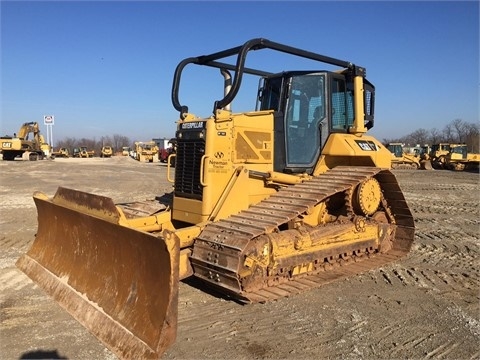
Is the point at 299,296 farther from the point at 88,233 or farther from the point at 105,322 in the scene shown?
the point at 88,233

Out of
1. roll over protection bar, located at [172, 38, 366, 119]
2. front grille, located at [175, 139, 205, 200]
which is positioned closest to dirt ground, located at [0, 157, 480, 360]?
front grille, located at [175, 139, 205, 200]

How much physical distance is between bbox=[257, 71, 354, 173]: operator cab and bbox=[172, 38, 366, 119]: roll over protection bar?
0.90 ft

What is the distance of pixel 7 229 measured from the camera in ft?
28.6

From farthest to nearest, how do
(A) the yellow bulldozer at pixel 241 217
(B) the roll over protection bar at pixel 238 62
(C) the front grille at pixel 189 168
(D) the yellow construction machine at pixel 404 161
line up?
(D) the yellow construction machine at pixel 404 161
(C) the front grille at pixel 189 168
(B) the roll over protection bar at pixel 238 62
(A) the yellow bulldozer at pixel 241 217

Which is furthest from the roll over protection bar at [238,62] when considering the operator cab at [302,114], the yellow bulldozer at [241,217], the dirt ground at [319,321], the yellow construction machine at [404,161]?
the yellow construction machine at [404,161]

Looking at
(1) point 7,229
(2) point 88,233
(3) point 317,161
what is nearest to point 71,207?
(2) point 88,233

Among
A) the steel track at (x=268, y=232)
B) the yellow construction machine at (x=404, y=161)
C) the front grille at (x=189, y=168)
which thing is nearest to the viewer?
the steel track at (x=268, y=232)

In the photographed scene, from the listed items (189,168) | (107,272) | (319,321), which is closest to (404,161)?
(189,168)

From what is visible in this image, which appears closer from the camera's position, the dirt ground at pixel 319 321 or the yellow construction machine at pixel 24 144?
the dirt ground at pixel 319 321

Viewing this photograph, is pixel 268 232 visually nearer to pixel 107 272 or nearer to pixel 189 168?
pixel 189 168

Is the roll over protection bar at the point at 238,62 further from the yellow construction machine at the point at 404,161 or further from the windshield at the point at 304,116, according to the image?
the yellow construction machine at the point at 404,161

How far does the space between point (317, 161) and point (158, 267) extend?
11.2 ft

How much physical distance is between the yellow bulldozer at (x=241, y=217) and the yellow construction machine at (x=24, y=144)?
1349 inches

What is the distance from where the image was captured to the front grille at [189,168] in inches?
215
